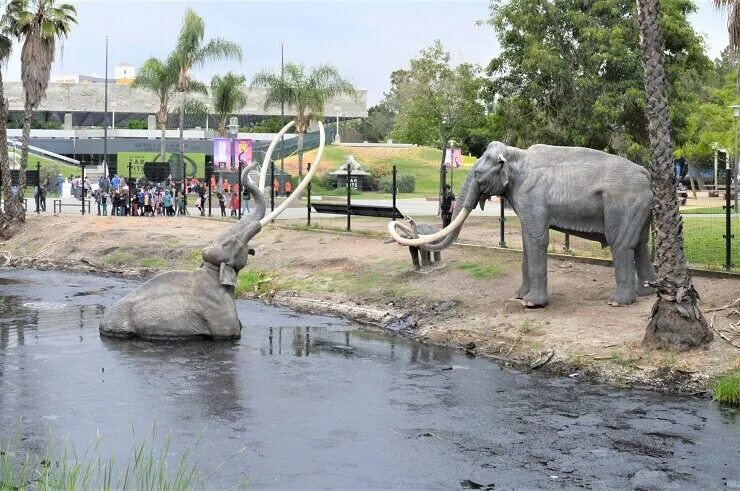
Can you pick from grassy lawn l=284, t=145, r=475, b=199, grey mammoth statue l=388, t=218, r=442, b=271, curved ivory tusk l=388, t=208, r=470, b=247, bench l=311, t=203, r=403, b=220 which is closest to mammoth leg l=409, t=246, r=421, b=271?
grey mammoth statue l=388, t=218, r=442, b=271

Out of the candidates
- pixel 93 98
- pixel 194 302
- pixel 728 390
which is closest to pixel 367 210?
pixel 194 302

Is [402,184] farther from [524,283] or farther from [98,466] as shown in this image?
[98,466]

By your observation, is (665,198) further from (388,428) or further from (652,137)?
(388,428)

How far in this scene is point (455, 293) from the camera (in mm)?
16562

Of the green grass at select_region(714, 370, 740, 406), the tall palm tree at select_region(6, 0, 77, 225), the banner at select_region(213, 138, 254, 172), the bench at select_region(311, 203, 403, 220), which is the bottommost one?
the green grass at select_region(714, 370, 740, 406)

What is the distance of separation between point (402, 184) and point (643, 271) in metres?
48.0

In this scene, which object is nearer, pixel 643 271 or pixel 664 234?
pixel 664 234

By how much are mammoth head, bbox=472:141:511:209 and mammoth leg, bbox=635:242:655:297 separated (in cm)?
201

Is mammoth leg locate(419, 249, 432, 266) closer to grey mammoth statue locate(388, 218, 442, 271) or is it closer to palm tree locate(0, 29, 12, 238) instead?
grey mammoth statue locate(388, 218, 442, 271)

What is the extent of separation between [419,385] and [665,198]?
3592mm

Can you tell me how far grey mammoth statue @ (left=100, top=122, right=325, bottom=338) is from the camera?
47.4ft

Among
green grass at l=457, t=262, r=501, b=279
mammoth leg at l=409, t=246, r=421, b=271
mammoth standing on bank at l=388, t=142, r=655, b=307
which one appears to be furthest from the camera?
mammoth leg at l=409, t=246, r=421, b=271

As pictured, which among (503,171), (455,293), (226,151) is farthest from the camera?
(226,151)

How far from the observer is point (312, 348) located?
47.7 feet
